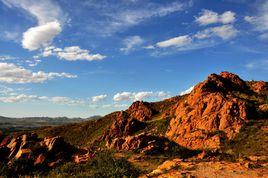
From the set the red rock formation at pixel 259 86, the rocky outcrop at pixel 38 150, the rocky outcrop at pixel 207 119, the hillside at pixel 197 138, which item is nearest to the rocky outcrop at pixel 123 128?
the hillside at pixel 197 138

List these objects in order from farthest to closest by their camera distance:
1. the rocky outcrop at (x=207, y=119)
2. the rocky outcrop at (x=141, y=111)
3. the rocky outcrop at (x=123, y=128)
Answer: the rocky outcrop at (x=141, y=111), the rocky outcrop at (x=123, y=128), the rocky outcrop at (x=207, y=119)

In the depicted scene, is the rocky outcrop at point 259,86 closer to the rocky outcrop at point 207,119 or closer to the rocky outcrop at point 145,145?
the rocky outcrop at point 207,119

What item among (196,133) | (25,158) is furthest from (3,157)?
(196,133)

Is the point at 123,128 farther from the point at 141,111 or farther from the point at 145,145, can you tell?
the point at 145,145

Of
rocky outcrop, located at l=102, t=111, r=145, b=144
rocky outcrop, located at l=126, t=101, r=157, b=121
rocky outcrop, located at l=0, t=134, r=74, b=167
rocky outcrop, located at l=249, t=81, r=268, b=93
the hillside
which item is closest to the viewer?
the hillside

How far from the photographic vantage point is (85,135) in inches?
4360

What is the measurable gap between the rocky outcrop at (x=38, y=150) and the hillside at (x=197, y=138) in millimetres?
147

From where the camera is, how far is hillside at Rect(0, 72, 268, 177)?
133ft

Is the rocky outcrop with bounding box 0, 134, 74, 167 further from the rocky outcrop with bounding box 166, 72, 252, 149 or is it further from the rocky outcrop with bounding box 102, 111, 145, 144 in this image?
the rocky outcrop with bounding box 102, 111, 145, 144

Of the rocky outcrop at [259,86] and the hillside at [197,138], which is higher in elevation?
the rocky outcrop at [259,86]

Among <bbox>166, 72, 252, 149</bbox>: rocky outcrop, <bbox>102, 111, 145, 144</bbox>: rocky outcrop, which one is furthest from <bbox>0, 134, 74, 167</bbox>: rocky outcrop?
<bbox>102, 111, 145, 144</bbox>: rocky outcrop

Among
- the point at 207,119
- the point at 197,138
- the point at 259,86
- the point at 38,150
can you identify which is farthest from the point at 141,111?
the point at 38,150

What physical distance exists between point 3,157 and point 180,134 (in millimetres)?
34429

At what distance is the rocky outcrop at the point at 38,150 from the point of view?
153 feet
